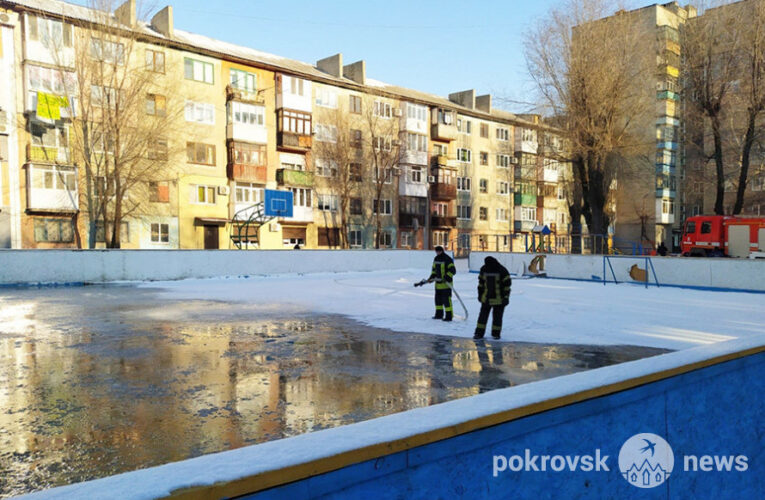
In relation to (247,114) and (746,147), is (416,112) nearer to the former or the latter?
(247,114)

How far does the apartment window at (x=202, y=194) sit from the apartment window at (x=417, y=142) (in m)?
18.2

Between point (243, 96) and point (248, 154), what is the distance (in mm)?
4337

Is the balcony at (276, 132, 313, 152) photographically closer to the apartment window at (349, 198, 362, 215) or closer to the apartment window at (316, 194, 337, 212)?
the apartment window at (316, 194, 337, 212)

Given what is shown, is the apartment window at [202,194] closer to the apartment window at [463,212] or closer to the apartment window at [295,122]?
the apartment window at [295,122]

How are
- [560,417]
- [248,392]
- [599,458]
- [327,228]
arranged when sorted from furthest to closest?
[327,228] < [248,392] < [599,458] < [560,417]

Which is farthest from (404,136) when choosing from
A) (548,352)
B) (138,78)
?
(548,352)

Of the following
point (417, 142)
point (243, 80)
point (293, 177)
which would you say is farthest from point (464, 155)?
point (243, 80)

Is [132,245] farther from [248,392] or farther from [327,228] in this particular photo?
[248,392]

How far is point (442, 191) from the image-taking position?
49.6 meters

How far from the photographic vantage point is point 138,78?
3016 cm

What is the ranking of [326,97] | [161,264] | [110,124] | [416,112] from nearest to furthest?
[161,264]
[110,124]
[326,97]
[416,112]

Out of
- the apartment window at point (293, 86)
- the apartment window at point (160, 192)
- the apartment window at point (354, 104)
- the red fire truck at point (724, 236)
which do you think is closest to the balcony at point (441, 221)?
the apartment window at point (354, 104)

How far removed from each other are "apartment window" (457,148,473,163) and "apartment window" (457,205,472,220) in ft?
15.0

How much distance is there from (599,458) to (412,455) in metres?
1.38
